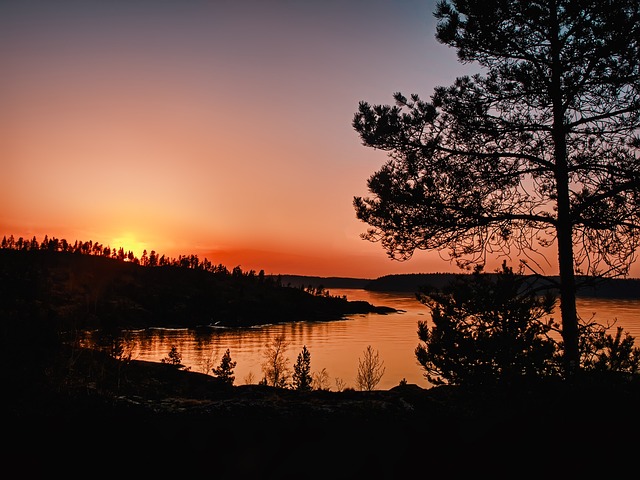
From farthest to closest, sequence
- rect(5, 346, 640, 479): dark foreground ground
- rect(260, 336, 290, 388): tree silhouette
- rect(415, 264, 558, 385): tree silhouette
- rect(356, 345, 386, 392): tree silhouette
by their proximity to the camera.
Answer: rect(356, 345, 386, 392): tree silhouette, rect(260, 336, 290, 388): tree silhouette, rect(415, 264, 558, 385): tree silhouette, rect(5, 346, 640, 479): dark foreground ground

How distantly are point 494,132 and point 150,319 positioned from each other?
158445mm

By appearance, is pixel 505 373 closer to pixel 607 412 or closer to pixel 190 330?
pixel 607 412

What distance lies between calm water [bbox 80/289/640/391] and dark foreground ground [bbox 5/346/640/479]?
55915 millimetres

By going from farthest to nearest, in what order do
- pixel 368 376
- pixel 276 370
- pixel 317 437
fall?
pixel 368 376 → pixel 276 370 → pixel 317 437

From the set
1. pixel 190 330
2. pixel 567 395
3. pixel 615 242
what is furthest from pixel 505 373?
pixel 190 330

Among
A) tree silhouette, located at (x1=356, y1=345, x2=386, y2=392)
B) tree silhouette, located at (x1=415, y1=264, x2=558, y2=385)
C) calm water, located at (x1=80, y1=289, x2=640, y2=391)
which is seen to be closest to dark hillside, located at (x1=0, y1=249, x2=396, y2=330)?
calm water, located at (x1=80, y1=289, x2=640, y2=391)

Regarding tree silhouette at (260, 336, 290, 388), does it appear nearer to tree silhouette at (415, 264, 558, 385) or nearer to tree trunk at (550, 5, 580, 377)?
→ tree silhouette at (415, 264, 558, 385)

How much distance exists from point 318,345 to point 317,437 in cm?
10993

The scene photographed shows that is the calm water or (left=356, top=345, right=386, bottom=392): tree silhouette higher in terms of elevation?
(left=356, top=345, right=386, bottom=392): tree silhouette

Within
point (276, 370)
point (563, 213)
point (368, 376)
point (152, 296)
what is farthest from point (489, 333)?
point (152, 296)

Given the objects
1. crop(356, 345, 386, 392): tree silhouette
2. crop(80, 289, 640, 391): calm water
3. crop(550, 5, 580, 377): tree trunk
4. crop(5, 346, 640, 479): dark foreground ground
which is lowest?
crop(80, 289, 640, 391): calm water

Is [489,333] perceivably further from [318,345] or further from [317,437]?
[318,345]

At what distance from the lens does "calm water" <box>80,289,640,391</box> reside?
253 ft

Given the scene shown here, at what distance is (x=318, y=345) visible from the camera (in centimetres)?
11212
